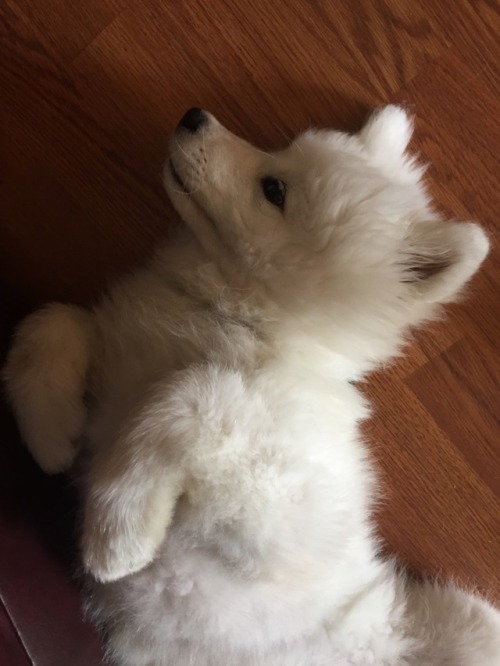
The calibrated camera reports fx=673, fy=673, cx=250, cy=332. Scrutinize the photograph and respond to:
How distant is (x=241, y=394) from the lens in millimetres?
1513

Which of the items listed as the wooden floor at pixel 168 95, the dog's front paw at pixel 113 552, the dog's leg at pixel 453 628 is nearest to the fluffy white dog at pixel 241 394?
the dog's front paw at pixel 113 552

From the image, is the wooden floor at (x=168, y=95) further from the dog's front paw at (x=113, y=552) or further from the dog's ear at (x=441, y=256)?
the dog's front paw at (x=113, y=552)

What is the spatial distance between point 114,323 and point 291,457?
59cm

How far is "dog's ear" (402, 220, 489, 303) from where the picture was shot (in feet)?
5.02

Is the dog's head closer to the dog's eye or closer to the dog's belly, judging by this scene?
the dog's eye

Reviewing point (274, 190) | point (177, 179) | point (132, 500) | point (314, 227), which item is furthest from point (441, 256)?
point (132, 500)

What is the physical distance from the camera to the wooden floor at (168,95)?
1.98 metres

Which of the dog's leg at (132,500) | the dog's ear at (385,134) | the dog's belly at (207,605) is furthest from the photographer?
the dog's ear at (385,134)

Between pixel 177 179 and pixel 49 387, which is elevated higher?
pixel 177 179

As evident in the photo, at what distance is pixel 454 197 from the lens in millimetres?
2076

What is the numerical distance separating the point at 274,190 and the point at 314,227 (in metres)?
0.16

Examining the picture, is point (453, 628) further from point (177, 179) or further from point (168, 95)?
point (168, 95)

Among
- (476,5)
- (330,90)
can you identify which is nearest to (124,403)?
(330,90)

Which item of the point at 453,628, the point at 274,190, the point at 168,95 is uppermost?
the point at 168,95
